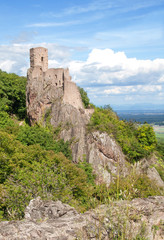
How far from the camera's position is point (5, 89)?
4322cm

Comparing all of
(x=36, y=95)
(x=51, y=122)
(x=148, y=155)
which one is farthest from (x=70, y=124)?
(x=148, y=155)

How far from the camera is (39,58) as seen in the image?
37344 millimetres

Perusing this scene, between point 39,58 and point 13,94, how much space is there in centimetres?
1110

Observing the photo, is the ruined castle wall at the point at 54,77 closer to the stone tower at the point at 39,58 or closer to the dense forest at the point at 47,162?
the stone tower at the point at 39,58

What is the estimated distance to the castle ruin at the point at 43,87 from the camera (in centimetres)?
Result: 3616

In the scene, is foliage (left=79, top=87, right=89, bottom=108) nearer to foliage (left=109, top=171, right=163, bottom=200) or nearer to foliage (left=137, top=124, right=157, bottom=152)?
foliage (left=137, top=124, right=157, bottom=152)

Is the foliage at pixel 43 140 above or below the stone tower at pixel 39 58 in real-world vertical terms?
below

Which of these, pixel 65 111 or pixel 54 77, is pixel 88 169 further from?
pixel 54 77

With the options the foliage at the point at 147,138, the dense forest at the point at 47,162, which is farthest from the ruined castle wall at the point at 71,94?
the foliage at the point at 147,138

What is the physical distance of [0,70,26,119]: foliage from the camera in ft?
141

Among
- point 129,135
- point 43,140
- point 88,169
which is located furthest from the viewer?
point 129,135

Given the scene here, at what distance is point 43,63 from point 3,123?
42.5 feet

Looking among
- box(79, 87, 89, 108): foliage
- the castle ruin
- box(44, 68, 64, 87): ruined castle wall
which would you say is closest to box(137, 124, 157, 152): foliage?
box(79, 87, 89, 108): foliage

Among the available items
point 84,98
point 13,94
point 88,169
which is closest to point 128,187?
point 88,169
